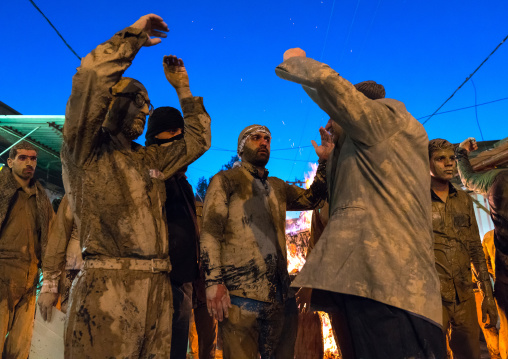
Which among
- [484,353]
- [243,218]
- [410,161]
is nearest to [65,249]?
[243,218]

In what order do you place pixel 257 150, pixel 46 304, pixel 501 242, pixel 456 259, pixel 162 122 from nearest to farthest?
pixel 46 304
pixel 257 150
pixel 162 122
pixel 456 259
pixel 501 242

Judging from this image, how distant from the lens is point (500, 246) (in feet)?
13.9

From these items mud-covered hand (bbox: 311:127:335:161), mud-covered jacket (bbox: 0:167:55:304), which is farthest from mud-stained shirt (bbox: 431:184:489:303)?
mud-covered jacket (bbox: 0:167:55:304)

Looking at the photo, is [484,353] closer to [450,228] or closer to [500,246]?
[500,246]

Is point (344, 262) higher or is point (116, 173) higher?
point (116, 173)

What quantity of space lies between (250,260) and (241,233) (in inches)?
8.9

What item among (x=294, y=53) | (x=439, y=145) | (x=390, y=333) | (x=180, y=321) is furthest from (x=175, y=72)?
(x=439, y=145)

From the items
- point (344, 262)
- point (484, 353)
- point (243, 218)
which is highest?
point (243, 218)

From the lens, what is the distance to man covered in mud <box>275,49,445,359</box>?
71.3 inches

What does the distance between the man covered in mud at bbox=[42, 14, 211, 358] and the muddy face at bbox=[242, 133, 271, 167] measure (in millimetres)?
1148

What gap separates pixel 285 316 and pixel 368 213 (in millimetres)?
1426

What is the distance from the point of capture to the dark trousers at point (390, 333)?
1797 millimetres

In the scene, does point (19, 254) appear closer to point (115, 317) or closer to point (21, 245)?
point (21, 245)

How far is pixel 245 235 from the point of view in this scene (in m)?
3.11
